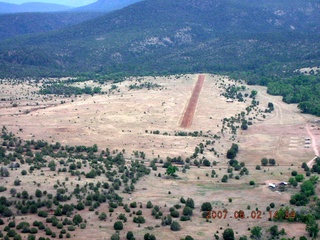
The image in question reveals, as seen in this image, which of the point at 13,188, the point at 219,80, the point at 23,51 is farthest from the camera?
the point at 23,51

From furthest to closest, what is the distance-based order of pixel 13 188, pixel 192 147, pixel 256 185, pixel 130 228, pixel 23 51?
pixel 23 51 < pixel 192 147 < pixel 256 185 < pixel 13 188 < pixel 130 228

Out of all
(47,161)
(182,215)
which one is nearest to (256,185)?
(182,215)

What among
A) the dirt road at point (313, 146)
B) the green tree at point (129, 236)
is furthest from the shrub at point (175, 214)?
the dirt road at point (313, 146)

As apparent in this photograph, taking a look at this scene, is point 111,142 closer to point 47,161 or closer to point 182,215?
point 47,161

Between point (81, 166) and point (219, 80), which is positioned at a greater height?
point (219, 80)

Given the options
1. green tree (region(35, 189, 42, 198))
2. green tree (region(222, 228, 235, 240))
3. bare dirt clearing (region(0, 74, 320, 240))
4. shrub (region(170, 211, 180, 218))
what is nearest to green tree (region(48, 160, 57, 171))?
bare dirt clearing (region(0, 74, 320, 240))

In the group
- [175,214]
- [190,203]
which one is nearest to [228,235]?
[175,214]

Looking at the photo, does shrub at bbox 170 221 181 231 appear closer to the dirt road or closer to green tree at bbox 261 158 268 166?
green tree at bbox 261 158 268 166
